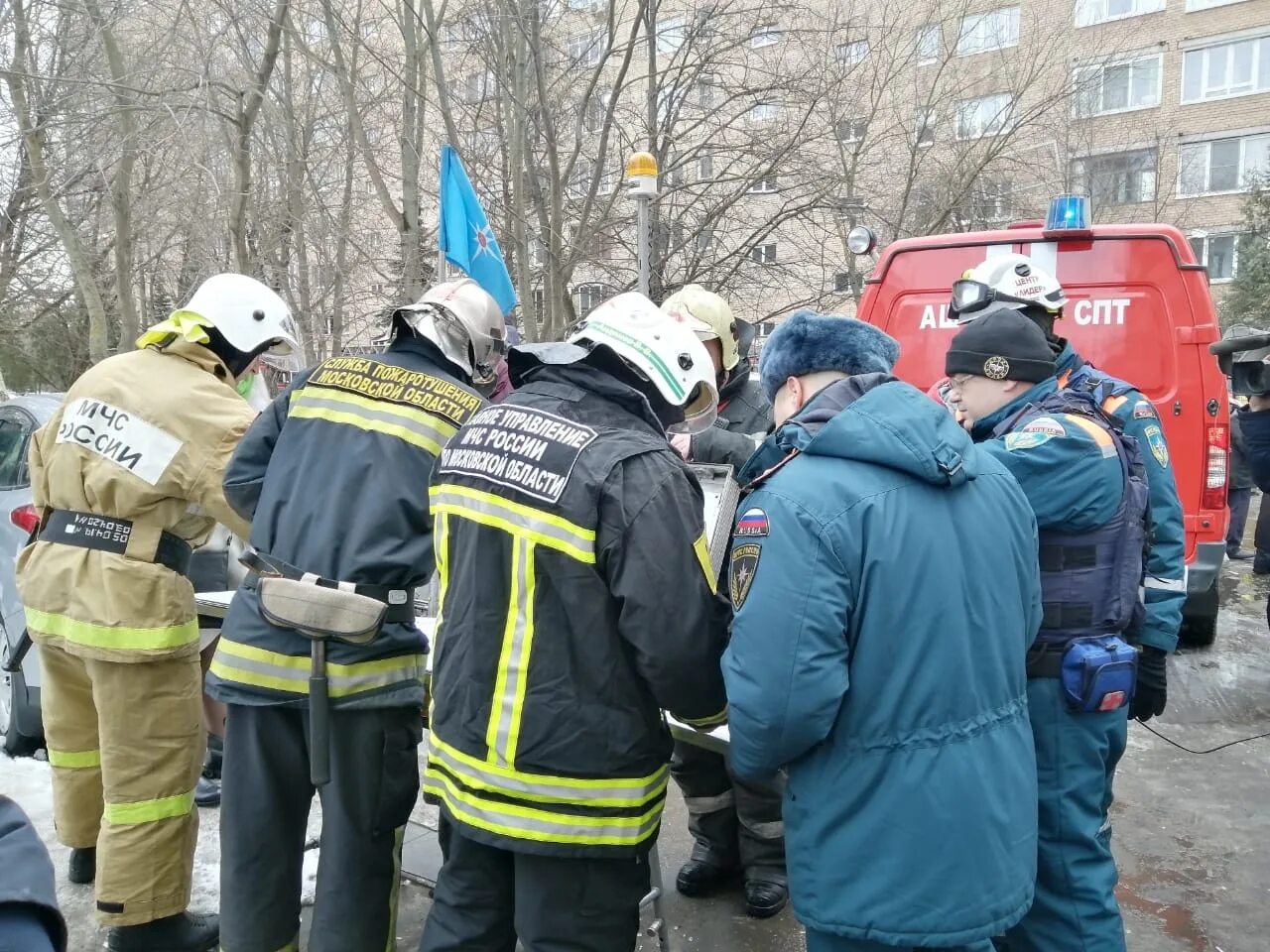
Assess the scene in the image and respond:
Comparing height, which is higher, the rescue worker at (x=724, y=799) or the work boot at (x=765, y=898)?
the rescue worker at (x=724, y=799)

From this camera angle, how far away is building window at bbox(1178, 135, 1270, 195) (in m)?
27.2

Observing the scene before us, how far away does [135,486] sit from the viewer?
3027 millimetres

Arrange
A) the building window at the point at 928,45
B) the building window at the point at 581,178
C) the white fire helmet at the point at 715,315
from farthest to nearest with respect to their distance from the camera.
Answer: the building window at the point at 928,45, the building window at the point at 581,178, the white fire helmet at the point at 715,315

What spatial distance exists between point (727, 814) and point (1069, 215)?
3565 mm

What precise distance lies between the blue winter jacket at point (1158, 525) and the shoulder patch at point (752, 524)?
1.70 metres

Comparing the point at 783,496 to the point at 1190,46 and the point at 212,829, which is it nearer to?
the point at 212,829

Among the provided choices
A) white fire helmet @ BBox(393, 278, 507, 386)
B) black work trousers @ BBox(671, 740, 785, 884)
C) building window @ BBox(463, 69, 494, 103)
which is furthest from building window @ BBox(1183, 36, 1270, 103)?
white fire helmet @ BBox(393, 278, 507, 386)

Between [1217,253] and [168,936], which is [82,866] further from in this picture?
[1217,253]

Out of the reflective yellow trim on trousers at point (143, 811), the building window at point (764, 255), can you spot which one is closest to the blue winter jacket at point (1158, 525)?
the reflective yellow trim on trousers at point (143, 811)

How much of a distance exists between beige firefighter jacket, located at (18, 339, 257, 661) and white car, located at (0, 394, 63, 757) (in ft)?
4.36

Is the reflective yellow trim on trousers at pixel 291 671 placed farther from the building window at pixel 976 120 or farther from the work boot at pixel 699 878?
the building window at pixel 976 120

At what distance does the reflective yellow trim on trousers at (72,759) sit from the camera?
337 cm

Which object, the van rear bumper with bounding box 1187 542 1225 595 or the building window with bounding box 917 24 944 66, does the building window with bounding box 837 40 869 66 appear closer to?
the building window with bounding box 917 24 944 66

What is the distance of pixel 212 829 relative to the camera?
410cm
